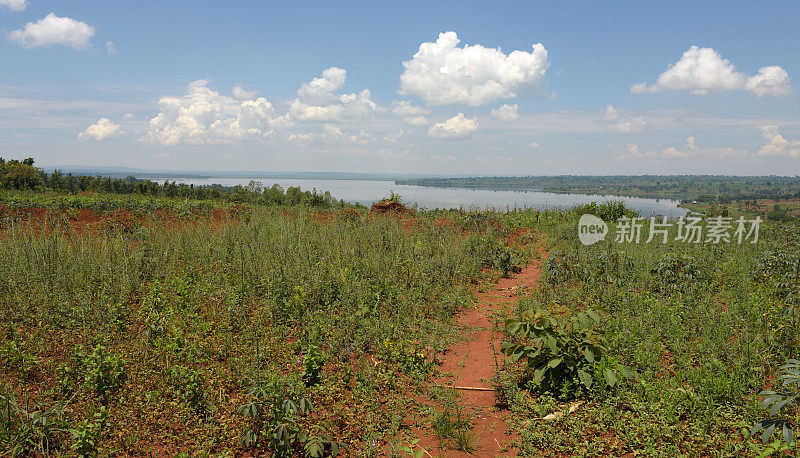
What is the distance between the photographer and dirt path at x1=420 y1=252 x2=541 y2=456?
3.83 meters

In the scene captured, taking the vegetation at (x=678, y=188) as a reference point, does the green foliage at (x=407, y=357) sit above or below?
below

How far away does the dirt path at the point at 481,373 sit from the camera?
383 centimetres

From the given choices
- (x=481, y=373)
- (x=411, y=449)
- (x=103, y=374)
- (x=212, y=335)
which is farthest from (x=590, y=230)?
(x=103, y=374)

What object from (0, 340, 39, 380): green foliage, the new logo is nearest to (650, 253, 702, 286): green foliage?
the new logo

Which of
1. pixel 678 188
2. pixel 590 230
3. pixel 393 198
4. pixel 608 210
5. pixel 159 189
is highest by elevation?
pixel 678 188

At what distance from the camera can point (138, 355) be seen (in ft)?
15.7

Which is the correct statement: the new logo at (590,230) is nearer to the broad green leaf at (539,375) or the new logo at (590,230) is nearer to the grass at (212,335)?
the grass at (212,335)

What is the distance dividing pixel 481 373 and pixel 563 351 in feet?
4.04

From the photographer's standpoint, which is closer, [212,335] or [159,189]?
[212,335]

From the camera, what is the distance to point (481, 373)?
5242mm

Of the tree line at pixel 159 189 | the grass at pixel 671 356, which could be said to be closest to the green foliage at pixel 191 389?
the grass at pixel 671 356

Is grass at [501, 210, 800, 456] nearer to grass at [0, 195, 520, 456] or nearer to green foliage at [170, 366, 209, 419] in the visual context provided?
grass at [0, 195, 520, 456]

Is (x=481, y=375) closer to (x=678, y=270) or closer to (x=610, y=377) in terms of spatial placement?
(x=610, y=377)

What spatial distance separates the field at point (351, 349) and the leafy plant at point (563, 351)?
0.02 m
